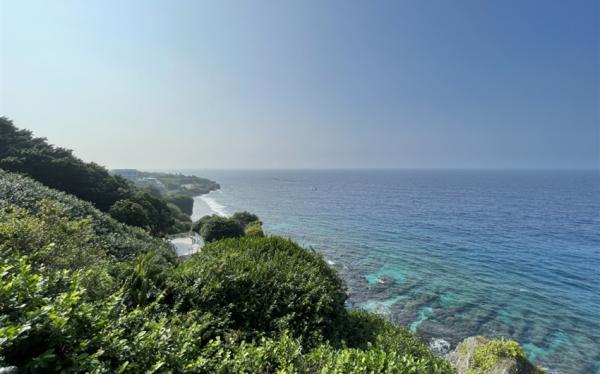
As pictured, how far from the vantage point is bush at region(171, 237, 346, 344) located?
31.4ft

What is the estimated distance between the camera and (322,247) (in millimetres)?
43719

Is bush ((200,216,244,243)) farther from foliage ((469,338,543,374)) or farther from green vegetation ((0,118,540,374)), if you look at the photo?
foliage ((469,338,543,374))

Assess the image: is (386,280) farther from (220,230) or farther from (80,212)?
(80,212)

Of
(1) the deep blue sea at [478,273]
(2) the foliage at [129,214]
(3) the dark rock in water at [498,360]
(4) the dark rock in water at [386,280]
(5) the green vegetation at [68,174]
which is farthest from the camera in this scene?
(5) the green vegetation at [68,174]

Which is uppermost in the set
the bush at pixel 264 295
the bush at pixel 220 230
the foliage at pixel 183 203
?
the bush at pixel 264 295

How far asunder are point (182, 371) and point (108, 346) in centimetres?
122

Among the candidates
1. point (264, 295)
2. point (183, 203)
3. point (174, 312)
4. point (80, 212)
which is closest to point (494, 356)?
point (264, 295)

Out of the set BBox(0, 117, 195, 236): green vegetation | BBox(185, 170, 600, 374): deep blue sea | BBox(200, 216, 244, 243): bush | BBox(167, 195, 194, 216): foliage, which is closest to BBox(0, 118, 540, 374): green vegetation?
BBox(185, 170, 600, 374): deep blue sea

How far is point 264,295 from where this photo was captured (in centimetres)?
1052

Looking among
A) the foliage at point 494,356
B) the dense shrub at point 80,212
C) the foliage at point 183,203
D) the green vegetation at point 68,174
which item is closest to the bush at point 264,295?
the foliage at point 494,356

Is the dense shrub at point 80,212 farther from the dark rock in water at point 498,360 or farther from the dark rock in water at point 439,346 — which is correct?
the dark rock in water at point 439,346

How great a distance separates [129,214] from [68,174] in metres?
10.8

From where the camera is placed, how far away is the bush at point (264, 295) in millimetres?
9570

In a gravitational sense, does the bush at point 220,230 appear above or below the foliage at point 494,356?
below
